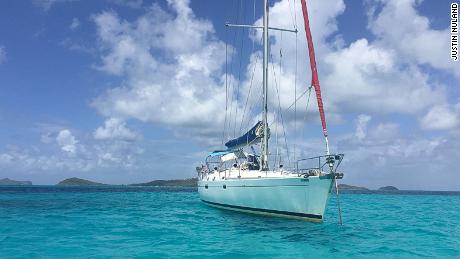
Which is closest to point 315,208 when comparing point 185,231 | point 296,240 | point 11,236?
point 296,240

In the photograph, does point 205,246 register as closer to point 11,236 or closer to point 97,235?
point 97,235

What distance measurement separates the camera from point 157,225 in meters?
23.4

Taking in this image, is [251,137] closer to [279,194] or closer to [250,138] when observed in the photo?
[250,138]

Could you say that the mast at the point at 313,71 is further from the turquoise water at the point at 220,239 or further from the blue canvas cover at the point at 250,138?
the blue canvas cover at the point at 250,138

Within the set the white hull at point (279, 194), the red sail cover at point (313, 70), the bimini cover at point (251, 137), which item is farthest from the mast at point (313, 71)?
the bimini cover at point (251, 137)

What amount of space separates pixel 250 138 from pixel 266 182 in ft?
24.3

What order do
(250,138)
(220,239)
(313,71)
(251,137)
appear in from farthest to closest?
(250,138) → (251,137) → (313,71) → (220,239)

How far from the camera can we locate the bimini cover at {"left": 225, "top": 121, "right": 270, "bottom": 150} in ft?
96.8

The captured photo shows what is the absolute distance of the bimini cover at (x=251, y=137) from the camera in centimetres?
2950

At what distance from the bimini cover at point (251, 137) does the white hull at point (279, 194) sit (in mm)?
3629

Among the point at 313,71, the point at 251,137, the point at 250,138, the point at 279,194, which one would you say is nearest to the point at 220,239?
the point at 279,194

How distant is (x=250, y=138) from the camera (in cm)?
3069

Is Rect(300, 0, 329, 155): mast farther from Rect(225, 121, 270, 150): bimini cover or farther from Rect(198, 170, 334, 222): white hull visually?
Rect(225, 121, 270, 150): bimini cover

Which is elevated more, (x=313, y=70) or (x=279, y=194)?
(x=313, y=70)
